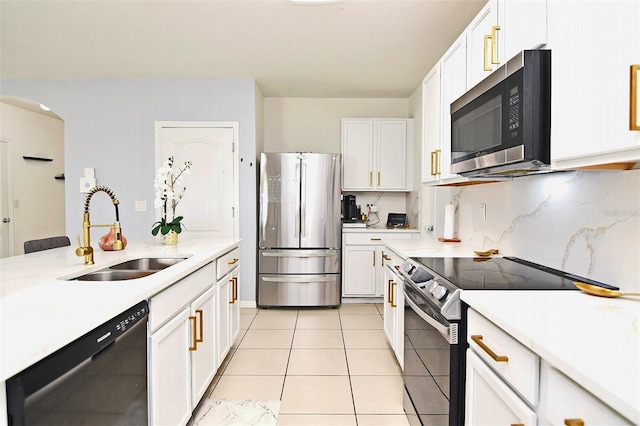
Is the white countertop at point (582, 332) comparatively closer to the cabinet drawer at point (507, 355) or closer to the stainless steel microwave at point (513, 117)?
the cabinet drawer at point (507, 355)

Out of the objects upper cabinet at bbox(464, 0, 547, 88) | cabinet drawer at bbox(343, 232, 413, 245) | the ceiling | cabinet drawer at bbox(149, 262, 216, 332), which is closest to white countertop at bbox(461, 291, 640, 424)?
upper cabinet at bbox(464, 0, 547, 88)

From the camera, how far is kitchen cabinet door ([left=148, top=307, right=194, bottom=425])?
5.20ft

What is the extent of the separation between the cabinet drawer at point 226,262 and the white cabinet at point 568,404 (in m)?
2.05

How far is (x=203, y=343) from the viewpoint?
2.26 metres

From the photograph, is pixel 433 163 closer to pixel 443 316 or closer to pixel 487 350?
pixel 443 316

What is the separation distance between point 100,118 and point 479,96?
13.5 feet

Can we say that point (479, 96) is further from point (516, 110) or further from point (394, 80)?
point (394, 80)

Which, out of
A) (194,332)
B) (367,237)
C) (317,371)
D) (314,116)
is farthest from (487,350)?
(314,116)

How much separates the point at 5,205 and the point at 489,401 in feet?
20.6

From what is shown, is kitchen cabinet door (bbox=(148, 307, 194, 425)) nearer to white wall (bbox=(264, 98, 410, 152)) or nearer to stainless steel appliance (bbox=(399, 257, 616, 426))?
stainless steel appliance (bbox=(399, 257, 616, 426))

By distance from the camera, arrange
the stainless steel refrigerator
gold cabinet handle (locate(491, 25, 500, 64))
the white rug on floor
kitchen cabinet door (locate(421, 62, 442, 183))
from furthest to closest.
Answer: the stainless steel refrigerator, kitchen cabinet door (locate(421, 62, 442, 183)), the white rug on floor, gold cabinet handle (locate(491, 25, 500, 64))

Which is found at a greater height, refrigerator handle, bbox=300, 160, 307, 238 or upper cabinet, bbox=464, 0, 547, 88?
upper cabinet, bbox=464, 0, 547, 88

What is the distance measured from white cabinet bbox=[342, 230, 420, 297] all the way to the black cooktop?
230cm

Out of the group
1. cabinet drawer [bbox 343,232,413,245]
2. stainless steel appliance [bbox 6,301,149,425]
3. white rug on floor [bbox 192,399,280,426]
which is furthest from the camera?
cabinet drawer [bbox 343,232,413,245]
